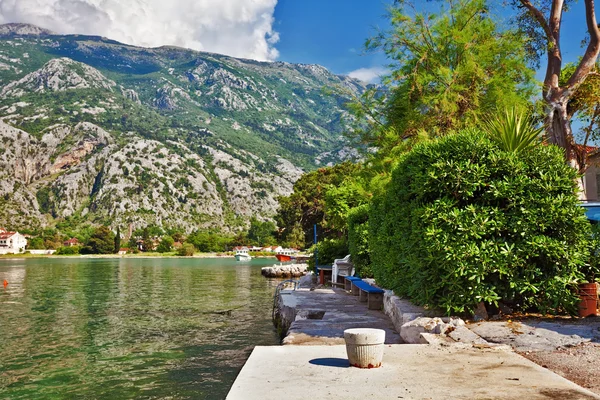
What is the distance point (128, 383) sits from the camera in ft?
40.1

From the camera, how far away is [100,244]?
152 metres

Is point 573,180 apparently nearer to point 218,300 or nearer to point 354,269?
point 354,269

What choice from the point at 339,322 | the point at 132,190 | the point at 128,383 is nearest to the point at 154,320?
the point at 128,383

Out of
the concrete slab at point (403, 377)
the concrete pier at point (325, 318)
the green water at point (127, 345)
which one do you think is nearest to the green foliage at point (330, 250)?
the green water at point (127, 345)

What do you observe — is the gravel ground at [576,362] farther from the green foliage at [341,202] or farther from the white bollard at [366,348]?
the green foliage at [341,202]

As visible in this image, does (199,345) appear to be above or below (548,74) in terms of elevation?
below

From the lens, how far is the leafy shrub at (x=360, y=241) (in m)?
21.7

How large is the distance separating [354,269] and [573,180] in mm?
13130

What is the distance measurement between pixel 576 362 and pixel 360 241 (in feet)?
49.1

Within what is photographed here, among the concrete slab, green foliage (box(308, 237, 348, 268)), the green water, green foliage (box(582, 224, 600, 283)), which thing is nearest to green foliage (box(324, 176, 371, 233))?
green foliage (box(308, 237, 348, 268))

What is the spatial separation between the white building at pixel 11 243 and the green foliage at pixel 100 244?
2074 cm

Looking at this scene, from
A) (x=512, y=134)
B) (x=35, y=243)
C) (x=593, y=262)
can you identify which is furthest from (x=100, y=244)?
(x=593, y=262)

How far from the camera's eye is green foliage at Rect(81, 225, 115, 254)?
152250 mm

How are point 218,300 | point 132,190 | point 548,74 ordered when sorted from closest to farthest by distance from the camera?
point 548,74 < point 218,300 < point 132,190
